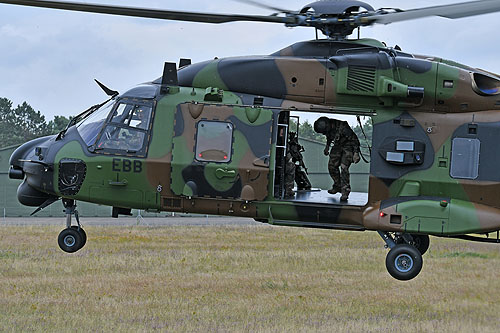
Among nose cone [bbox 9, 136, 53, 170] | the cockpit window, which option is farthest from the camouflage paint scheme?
nose cone [bbox 9, 136, 53, 170]

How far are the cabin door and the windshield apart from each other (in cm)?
139

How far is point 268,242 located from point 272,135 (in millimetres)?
17430

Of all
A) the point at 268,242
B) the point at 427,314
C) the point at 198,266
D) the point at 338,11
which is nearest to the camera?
the point at 338,11

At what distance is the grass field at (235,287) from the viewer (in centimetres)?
1708

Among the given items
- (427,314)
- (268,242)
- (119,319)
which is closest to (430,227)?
(427,314)

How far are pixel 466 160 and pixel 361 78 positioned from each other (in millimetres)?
2101

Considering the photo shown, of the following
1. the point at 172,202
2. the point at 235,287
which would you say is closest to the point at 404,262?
the point at 172,202

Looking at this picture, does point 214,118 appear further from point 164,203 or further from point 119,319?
point 119,319

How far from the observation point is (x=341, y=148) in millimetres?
12938

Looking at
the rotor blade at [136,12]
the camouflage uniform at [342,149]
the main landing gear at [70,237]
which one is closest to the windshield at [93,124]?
the main landing gear at [70,237]

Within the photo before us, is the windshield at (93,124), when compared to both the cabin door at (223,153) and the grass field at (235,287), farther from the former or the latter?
the grass field at (235,287)

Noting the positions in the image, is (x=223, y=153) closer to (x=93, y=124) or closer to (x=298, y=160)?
(x=298, y=160)

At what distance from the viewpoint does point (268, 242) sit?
29344mm

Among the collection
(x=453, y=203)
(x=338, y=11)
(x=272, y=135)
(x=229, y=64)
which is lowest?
(x=453, y=203)
